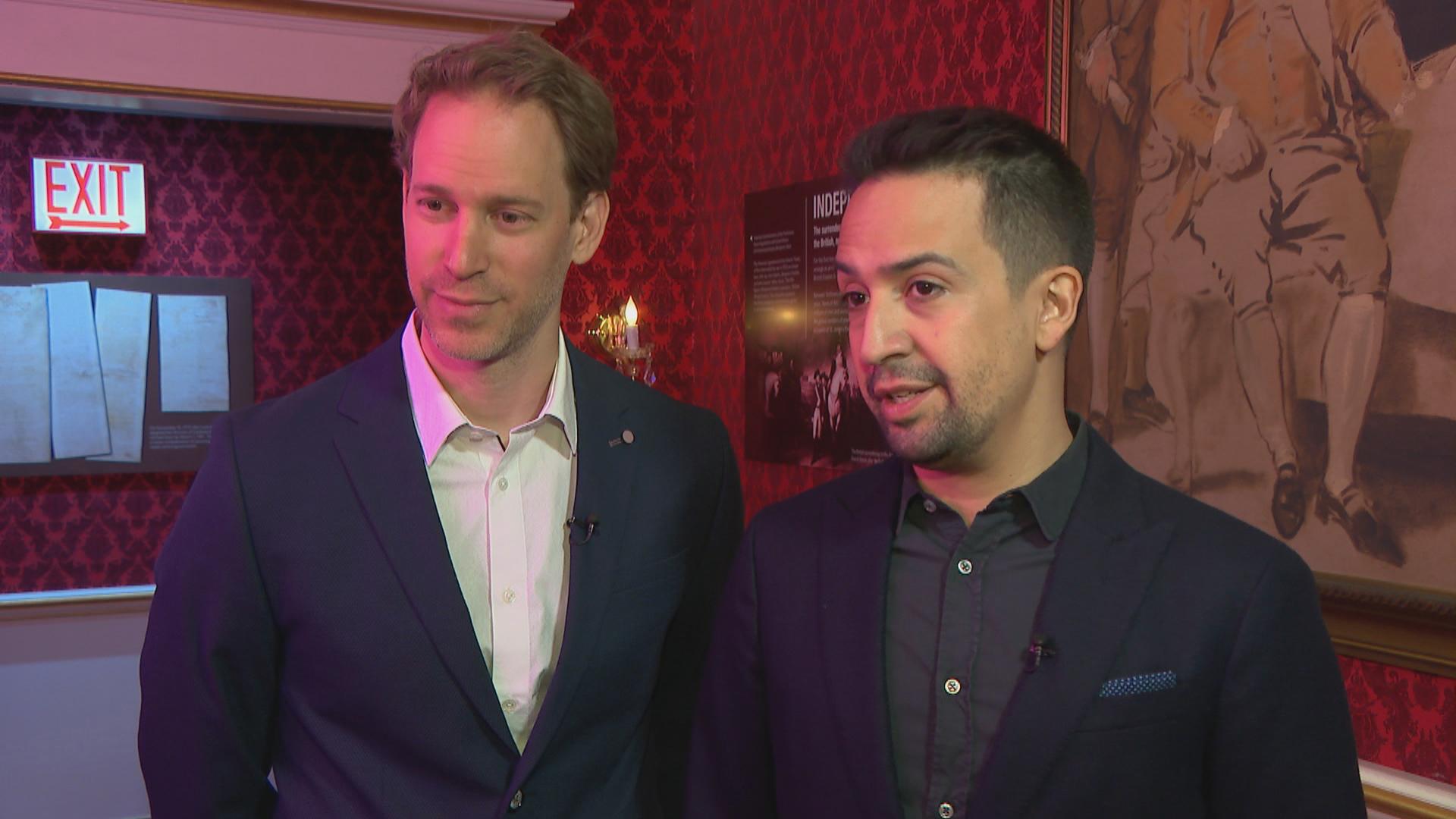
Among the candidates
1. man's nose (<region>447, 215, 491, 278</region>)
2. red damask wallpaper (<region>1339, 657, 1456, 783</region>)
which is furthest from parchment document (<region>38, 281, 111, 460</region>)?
red damask wallpaper (<region>1339, 657, 1456, 783</region>)

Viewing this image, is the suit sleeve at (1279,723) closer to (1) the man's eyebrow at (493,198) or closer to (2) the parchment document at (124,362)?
(1) the man's eyebrow at (493,198)

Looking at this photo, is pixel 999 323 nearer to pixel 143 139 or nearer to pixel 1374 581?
pixel 1374 581

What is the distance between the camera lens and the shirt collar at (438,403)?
177 cm

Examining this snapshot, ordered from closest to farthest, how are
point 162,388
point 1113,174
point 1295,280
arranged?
point 1295,280 → point 1113,174 → point 162,388

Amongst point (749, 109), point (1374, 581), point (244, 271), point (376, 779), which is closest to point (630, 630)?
point (376, 779)

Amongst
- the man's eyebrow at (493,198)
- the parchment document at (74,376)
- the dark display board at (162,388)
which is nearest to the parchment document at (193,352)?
the dark display board at (162,388)

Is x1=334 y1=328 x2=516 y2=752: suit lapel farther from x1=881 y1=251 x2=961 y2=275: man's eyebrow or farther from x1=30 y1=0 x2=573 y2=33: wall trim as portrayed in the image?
x1=30 y1=0 x2=573 y2=33: wall trim

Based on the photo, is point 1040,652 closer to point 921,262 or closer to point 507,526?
point 921,262

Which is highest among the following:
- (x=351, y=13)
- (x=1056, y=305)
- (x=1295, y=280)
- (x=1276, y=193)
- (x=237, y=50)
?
(x=351, y=13)

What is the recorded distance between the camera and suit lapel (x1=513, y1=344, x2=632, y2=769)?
5.55 ft

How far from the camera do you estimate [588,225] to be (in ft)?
6.22

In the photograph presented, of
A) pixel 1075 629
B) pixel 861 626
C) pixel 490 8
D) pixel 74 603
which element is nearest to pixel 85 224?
pixel 74 603

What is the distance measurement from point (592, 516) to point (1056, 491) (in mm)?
721

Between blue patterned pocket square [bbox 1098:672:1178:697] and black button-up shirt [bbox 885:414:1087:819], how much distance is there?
10cm
